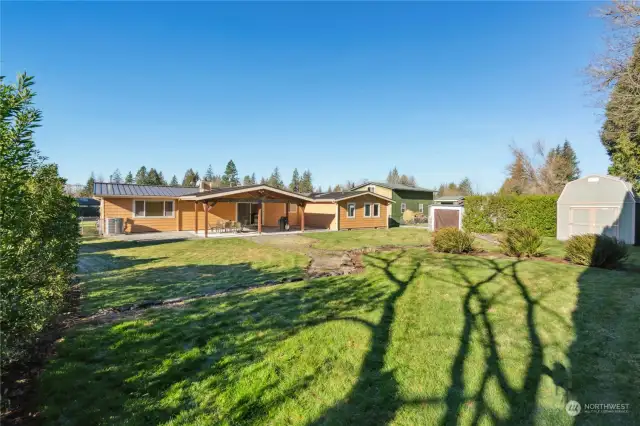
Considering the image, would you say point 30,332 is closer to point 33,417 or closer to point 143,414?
point 33,417

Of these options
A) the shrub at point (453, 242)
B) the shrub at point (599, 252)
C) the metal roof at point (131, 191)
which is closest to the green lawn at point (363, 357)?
the shrub at point (599, 252)

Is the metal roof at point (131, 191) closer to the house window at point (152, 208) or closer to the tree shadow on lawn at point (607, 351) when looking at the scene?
the house window at point (152, 208)

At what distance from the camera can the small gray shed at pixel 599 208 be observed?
44.1ft

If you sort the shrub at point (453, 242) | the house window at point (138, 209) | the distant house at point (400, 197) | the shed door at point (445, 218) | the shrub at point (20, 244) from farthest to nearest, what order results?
the distant house at point (400, 197)
the shed door at point (445, 218)
the house window at point (138, 209)
the shrub at point (453, 242)
the shrub at point (20, 244)

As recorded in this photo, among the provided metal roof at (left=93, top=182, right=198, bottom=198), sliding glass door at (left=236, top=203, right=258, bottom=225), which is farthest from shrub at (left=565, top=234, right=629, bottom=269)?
metal roof at (left=93, top=182, right=198, bottom=198)

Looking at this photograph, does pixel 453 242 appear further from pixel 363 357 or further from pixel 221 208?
pixel 221 208

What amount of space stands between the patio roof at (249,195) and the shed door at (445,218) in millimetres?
9407

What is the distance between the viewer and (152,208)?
19.3 metres

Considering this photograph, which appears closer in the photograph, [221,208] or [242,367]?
[242,367]

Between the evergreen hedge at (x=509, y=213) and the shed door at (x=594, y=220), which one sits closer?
the shed door at (x=594, y=220)

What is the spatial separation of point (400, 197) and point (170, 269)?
2544cm

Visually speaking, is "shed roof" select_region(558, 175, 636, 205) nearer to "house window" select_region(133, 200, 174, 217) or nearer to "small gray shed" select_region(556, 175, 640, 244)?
"small gray shed" select_region(556, 175, 640, 244)

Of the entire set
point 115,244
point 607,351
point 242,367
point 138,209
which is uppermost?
point 138,209

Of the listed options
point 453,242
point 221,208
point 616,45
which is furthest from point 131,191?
point 616,45
